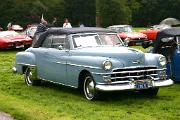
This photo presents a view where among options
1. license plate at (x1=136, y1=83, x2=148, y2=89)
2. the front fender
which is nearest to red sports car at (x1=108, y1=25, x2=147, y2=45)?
the front fender

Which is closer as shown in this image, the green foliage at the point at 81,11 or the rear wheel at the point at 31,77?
the rear wheel at the point at 31,77

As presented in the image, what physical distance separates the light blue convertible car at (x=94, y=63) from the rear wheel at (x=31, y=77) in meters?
0.03

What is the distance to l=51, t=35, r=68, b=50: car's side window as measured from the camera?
12.0 m

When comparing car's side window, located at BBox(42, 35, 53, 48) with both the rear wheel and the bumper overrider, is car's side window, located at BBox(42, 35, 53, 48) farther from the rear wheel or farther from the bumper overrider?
the bumper overrider

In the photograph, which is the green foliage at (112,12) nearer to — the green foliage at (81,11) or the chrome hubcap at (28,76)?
the green foliage at (81,11)

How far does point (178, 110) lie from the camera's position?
9508mm

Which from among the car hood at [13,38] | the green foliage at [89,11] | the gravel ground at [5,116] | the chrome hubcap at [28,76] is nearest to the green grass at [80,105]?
the gravel ground at [5,116]

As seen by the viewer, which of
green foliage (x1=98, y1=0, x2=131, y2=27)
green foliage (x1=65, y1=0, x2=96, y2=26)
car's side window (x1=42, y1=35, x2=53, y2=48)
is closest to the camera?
car's side window (x1=42, y1=35, x2=53, y2=48)

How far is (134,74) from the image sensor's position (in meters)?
10.6

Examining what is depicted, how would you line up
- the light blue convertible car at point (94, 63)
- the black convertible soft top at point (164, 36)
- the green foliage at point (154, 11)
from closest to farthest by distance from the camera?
the light blue convertible car at point (94, 63), the black convertible soft top at point (164, 36), the green foliage at point (154, 11)

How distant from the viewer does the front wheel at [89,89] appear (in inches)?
418

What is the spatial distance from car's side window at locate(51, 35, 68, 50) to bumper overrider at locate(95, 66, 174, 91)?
202 centimetres

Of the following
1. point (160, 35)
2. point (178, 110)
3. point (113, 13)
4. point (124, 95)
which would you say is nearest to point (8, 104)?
point (124, 95)

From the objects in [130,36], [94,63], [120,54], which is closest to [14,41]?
[130,36]
